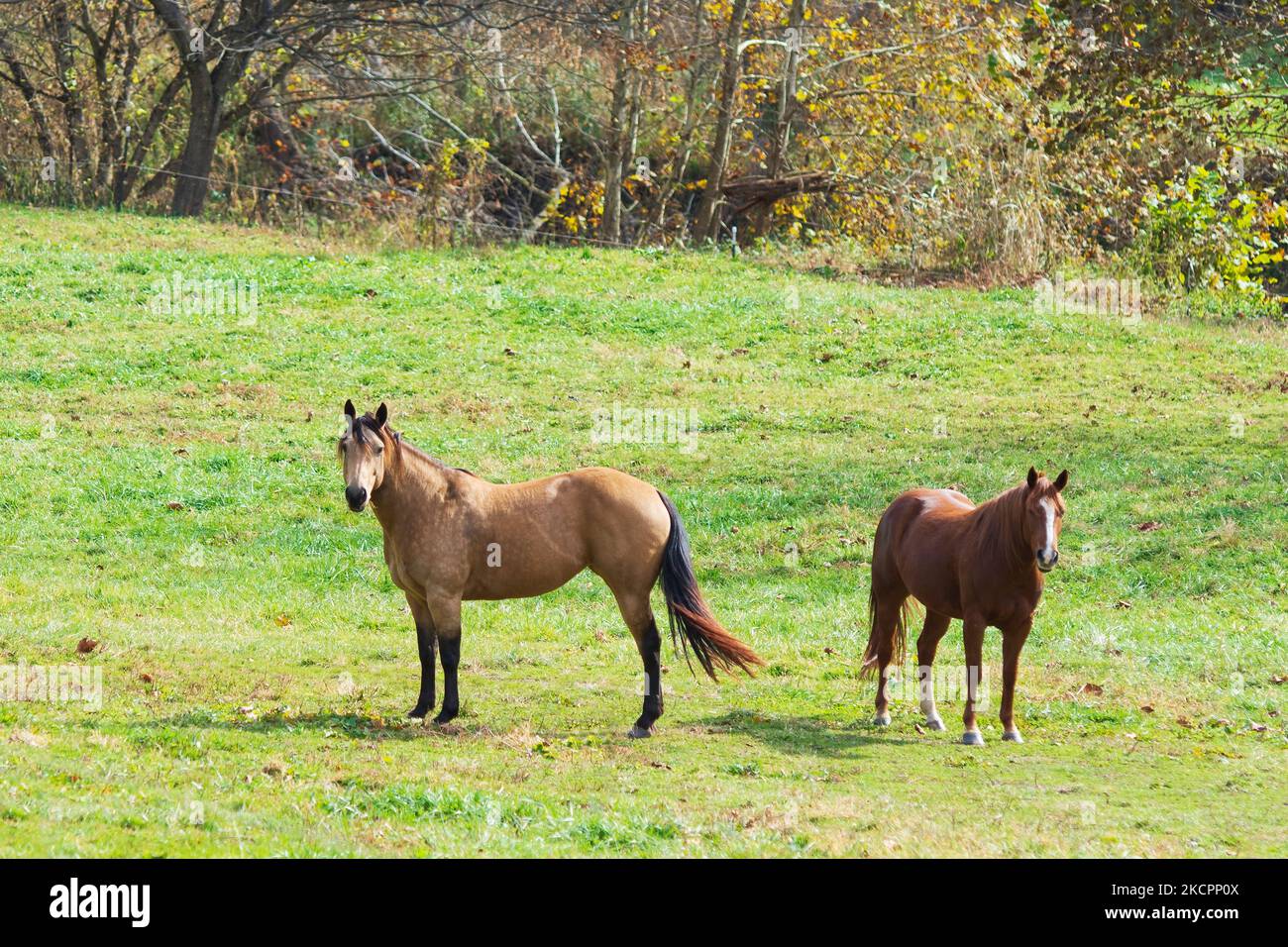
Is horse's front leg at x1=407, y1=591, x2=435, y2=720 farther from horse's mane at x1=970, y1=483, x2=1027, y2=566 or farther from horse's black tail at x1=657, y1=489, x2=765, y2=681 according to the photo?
horse's mane at x1=970, y1=483, x2=1027, y2=566

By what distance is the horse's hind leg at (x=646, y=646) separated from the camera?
9.98 m

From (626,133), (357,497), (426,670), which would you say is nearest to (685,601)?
(426,670)

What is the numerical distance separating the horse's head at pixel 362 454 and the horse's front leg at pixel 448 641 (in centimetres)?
96

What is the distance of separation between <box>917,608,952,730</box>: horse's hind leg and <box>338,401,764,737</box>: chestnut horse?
1402mm

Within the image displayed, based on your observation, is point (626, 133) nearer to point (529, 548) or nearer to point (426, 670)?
point (529, 548)

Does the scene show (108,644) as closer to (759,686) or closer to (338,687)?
(338,687)

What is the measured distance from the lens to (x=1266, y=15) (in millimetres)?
19797

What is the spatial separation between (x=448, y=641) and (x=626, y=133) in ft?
79.3

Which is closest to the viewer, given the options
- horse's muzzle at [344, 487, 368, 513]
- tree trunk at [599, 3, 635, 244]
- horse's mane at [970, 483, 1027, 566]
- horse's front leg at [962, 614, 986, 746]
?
horse's muzzle at [344, 487, 368, 513]

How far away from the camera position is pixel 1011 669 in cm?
1003

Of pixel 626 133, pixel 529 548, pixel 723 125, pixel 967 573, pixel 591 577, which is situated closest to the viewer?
pixel 967 573

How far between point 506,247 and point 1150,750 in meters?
21.0

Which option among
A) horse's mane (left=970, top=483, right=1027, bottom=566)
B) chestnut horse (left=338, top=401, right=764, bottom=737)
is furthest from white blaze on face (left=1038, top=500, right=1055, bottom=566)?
chestnut horse (left=338, top=401, right=764, bottom=737)

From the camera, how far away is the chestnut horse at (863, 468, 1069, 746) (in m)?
9.61
